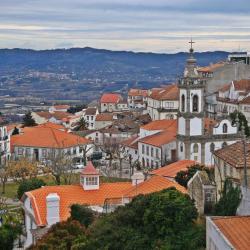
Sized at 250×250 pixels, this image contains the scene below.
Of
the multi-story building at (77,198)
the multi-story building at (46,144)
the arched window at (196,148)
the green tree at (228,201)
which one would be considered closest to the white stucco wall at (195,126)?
the arched window at (196,148)

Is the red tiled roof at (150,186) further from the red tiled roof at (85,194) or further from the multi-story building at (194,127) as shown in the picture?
the multi-story building at (194,127)

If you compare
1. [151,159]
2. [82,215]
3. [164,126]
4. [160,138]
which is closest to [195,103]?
[160,138]

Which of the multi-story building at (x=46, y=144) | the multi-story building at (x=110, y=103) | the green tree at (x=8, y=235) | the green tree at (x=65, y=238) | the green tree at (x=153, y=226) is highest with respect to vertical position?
the green tree at (x=153, y=226)

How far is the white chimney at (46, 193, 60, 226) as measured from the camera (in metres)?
29.8

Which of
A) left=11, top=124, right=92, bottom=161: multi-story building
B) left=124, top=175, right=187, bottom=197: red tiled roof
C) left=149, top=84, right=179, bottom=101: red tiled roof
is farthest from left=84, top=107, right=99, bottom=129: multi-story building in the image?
left=124, top=175, right=187, bottom=197: red tiled roof

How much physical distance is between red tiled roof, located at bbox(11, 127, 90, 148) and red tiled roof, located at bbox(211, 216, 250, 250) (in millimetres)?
51618

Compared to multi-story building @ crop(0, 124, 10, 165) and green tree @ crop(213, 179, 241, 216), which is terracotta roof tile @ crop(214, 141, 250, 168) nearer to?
green tree @ crop(213, 179, 241, 216)

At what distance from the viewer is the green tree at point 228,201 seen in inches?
910

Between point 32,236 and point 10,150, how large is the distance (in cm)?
4252

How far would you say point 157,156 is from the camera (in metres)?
62.0

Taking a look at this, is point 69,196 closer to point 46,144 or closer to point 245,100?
point 46,144

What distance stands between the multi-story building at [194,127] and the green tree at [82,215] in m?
26.8

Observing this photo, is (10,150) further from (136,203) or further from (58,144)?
(136,203)

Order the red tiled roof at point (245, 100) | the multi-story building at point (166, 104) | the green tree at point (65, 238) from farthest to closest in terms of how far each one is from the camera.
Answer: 1. the multi-story building at point (166, 104)
2. the red tiled roof at point (245, 100)
3. the green tree at point (65, 238)
